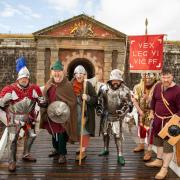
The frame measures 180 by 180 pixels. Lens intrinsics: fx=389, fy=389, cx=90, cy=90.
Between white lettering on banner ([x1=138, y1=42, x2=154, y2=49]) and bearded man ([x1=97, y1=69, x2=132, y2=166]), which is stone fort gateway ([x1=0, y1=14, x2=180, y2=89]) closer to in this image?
white lettering on banner ([x1=138, y1=42, x2=154, y2=49])

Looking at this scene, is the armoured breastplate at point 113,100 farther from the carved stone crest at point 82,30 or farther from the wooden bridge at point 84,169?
the carved stone crest at point 82,30

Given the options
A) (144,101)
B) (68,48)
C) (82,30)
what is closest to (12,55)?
(68,48)

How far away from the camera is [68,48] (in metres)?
21.8

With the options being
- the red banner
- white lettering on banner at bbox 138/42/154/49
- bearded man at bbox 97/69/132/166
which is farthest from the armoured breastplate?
white lettering on banner at bbox 138/42/154/49

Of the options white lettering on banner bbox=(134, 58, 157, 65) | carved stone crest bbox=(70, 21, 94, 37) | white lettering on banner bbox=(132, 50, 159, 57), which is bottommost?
white lettering on banner bbox=(134, 58, 157, 65)

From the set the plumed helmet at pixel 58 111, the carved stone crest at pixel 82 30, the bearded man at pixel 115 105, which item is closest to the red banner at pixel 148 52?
the bearded man at pixel 115 105

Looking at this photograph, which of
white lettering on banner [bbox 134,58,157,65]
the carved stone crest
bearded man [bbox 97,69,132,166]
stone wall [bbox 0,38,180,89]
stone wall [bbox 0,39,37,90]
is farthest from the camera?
stone wall [bbox 0,39,37,90]

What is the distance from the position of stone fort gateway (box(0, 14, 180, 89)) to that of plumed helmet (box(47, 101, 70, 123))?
1565 centimetres

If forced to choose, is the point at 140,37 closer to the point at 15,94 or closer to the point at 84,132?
the point at 84,132

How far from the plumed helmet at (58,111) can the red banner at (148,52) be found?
219cm

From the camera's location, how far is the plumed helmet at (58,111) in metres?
6.11

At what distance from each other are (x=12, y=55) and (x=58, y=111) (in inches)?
675

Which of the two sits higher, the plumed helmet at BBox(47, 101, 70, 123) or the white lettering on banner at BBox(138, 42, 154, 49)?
the white lettering on banner at BBox(138, 42, 154, 49)

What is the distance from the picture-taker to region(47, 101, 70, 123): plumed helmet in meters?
6.11
